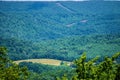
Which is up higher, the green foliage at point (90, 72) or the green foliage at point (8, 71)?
the green foliage at point (90, 72)

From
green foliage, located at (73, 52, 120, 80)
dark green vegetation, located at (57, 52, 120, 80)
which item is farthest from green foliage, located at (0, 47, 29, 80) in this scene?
green foliage, located at (73, 52, 120, 80)

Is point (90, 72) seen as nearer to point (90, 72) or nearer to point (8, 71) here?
point (90, 72)

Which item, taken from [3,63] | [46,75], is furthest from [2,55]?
[46,75]

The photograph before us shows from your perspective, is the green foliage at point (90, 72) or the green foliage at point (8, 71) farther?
the green foliage at point (8, 71)

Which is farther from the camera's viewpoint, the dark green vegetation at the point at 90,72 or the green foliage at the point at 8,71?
the green foliage at the point at 8,71

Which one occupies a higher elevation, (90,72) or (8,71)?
(90,72)

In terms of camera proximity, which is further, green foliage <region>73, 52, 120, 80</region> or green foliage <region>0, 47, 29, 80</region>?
green foliage <region>0, 47, 29, 80</region>

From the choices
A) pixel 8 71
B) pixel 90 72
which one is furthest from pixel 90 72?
pixel 8 71

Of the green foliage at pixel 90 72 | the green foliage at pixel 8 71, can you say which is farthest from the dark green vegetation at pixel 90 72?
the green foliage at pixel 8 71

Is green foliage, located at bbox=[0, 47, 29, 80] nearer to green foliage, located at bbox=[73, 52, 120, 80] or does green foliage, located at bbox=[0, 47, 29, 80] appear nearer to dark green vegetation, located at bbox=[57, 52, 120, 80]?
dark green vegetation, located at bbox=[57, 52, 120, 80]

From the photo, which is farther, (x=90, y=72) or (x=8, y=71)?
(x=8, y=71)

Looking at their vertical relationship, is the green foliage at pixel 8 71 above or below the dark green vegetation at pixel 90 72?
below

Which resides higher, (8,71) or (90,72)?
(90,72)

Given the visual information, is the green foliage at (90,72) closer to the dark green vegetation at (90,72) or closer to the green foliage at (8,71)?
the dark green vegetation at (90,72)
